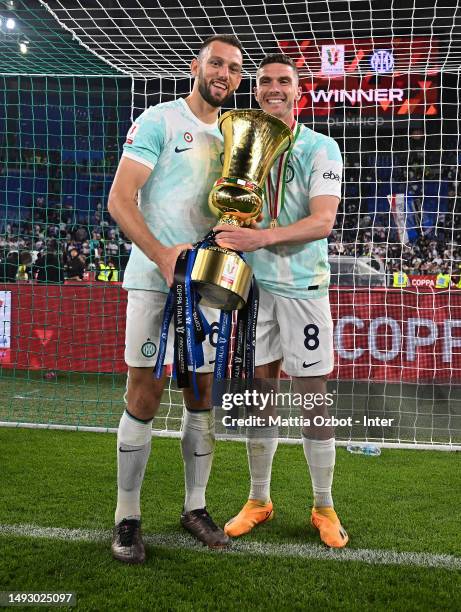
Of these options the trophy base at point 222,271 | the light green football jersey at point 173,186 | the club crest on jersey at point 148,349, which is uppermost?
the light green football jersey at point 173,186

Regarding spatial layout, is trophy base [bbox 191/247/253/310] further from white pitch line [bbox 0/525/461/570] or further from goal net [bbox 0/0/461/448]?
goal net [bbox 0/0/461/448]

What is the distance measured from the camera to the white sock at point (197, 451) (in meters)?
2.72

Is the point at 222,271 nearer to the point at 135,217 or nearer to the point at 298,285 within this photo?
the point at 135,217

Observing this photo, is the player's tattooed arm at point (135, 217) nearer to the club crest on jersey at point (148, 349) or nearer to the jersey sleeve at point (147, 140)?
the jersey sleeve at point (147, 140)

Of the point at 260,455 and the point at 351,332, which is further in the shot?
the point at 351,332

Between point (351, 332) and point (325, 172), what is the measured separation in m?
3.96

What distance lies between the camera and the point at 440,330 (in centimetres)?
646

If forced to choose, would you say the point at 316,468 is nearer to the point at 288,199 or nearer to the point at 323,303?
the point at 323,303

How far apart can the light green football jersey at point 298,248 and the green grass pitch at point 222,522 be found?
1039 mm

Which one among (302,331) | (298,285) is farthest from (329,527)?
(298,285)

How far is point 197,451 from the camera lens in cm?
273

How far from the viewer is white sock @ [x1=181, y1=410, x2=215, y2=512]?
272cm

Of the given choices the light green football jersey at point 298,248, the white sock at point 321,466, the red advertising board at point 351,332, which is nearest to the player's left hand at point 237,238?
the light green football jersey at point 298,248

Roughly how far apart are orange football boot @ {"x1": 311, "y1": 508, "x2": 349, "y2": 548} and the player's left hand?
4.00 feet
